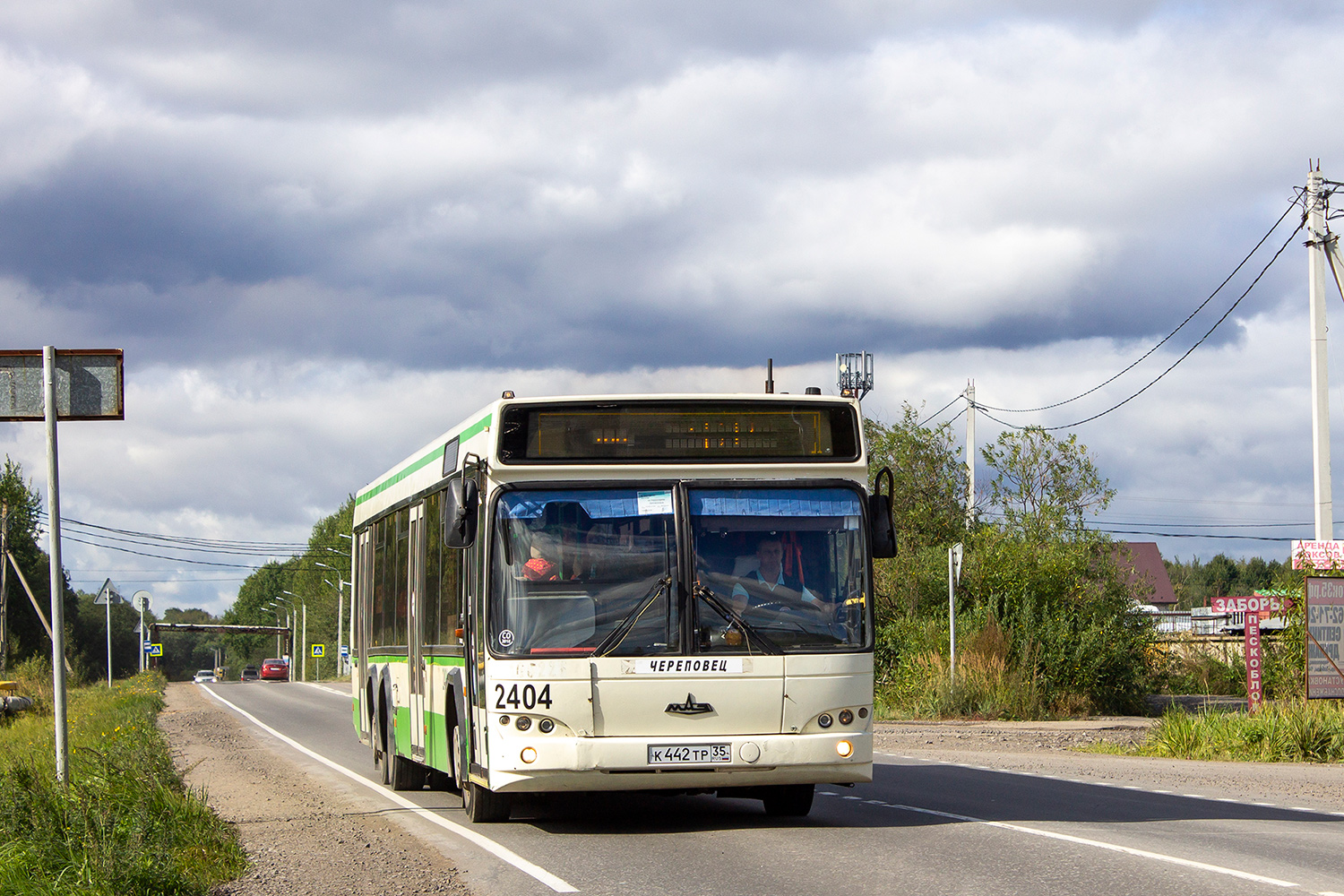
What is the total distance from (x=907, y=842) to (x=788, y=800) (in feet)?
6.65

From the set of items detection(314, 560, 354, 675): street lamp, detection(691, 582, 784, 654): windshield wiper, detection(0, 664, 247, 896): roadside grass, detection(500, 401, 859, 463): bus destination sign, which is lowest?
detection(314, 560, 354, 675): street lamp

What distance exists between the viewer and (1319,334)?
29.0 metres

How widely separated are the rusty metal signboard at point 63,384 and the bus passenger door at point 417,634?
9.77 feet

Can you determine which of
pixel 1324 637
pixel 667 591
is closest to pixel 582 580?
pixel 667 591

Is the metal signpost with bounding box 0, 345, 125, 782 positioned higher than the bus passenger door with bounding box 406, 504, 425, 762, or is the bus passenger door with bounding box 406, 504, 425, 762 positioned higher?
the metal signpost with bounding box 0, 345, 125, 782

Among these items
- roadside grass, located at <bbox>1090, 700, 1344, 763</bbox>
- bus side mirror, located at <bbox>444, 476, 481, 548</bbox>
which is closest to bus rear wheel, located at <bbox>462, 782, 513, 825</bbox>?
bus side mirror, located at <bbox>444, 476, 481, 548</bbox>

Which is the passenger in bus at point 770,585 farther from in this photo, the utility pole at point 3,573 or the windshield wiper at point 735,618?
the utility pole at point 3,573

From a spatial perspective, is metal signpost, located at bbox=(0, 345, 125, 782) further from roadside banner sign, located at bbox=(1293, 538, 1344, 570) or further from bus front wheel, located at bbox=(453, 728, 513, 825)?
roadside banner sign, located at bbox=(1293, 538, 1344, 570)

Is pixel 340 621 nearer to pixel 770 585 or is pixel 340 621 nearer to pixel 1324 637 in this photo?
pixel 1324 637

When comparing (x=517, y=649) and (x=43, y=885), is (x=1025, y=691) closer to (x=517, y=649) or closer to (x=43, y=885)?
(x=517, y=649)

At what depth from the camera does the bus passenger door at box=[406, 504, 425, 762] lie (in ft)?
43.6

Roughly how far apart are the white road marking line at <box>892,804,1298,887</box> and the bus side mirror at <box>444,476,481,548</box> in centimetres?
439

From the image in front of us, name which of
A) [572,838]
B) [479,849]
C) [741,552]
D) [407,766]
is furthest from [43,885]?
[407,766]

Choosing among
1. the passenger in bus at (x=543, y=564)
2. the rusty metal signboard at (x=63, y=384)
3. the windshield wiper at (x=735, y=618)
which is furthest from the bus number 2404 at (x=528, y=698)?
the rusty metal signboard at (x=63, y=384)
